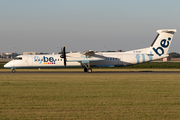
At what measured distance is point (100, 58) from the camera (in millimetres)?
36594

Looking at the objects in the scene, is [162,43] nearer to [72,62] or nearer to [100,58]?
[100,58]

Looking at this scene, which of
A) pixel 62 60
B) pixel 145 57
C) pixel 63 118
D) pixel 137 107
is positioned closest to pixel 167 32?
pixel 145 57

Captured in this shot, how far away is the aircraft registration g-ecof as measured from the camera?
1441 inches

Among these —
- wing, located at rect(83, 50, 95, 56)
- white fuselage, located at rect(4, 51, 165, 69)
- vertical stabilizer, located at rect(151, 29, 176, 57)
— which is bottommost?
white fuselage, located at rect(4, 51, 165, 69)

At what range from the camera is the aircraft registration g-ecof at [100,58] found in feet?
120

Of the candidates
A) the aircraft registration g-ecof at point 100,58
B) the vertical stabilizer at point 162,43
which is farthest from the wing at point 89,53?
the vertical stabilizer at point 162,43

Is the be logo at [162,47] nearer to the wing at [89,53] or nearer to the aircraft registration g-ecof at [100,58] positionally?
the aircraft registration g-ecof at [100,58]

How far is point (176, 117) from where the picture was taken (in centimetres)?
900

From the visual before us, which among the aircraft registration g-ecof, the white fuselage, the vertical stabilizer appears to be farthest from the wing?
the vertical stabilizer

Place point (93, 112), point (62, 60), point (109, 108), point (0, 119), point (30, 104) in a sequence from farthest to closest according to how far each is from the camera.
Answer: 1. point (62, 60)
2. point (30, 104)
3. point (109, 108)
4. point (93, 112)
5. point (0, 119)

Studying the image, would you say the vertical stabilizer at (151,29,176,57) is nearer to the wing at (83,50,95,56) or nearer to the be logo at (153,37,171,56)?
the be logo at (153,37,171,56)

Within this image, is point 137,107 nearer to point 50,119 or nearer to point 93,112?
point 93,112

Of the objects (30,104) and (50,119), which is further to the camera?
(30,104)

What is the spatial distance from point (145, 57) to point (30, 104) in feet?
95.2
